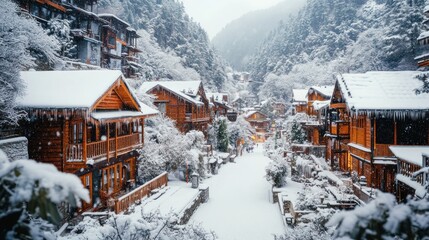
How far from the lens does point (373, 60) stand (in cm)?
5441

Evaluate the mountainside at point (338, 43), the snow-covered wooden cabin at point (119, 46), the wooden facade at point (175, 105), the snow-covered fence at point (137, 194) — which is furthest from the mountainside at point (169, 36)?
the snow-covered fence at point (137, 194)

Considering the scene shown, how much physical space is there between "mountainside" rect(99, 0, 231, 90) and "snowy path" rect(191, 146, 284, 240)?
38281 mm

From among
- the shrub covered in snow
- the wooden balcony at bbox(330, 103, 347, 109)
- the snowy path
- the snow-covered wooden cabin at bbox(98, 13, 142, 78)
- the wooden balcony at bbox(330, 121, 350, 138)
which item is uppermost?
the snow-covered wooden cabin at bbox(98, 13, 142, 78)

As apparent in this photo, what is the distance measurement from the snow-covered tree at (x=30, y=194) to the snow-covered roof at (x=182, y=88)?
119 feet

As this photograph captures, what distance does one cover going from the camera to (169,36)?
8494cm

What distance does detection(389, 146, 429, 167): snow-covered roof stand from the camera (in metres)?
15.3

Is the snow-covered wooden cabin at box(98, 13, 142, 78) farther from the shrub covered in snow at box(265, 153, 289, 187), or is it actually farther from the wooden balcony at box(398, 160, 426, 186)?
the wooden balcony at box(398, 160, 426, 186)

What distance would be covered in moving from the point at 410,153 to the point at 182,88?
3018cm

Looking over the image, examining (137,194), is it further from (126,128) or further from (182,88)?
(182,88)

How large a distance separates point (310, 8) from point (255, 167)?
266 ft

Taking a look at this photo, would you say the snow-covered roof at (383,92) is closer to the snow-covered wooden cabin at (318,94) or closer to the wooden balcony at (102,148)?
the wooden balcony at (102,148)

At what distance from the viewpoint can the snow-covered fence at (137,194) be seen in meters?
16.4

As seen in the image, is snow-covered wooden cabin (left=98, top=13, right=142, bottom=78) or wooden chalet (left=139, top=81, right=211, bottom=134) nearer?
wooden chalet (left=139, top=81, right=211, bottom=134)

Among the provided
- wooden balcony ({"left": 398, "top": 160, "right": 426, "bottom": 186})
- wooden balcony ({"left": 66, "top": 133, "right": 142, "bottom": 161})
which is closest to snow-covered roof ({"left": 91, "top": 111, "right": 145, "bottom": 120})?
wooden balcony ({"left": 66, "top": 133, "right": 142, "bottom": 161})
